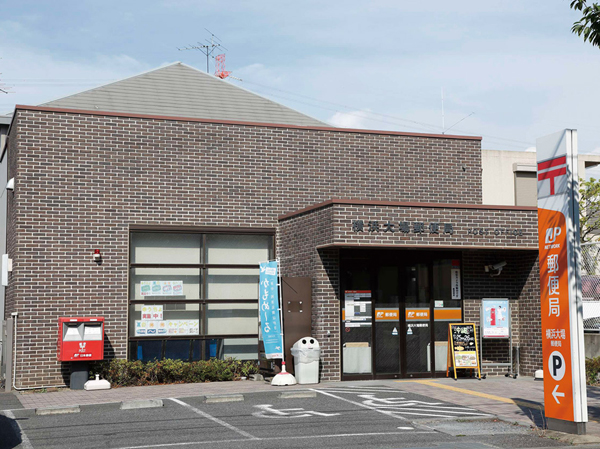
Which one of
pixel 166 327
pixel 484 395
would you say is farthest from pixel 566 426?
pixel 166 327

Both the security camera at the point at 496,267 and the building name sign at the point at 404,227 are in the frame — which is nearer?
the building name sign at the point at 404,227

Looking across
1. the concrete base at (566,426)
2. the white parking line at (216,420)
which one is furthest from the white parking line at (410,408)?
the white parking line at (216,420)

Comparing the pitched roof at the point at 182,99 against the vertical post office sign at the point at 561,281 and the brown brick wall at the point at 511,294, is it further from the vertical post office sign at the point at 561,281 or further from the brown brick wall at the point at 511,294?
the vertical post office sign at the point at 561,281

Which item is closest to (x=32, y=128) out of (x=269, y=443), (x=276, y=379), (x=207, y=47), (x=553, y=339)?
(x=276, y=379)

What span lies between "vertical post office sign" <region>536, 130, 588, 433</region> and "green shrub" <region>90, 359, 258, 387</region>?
27.3 feet

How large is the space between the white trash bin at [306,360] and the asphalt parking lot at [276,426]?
1.83 meters

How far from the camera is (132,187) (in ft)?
56.9

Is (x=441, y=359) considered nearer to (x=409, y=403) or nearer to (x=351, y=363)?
(x=351, y=363)

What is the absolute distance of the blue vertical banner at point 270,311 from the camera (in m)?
16.0

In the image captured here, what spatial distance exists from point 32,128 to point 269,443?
10.4 m

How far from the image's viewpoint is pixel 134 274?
56.9 ft

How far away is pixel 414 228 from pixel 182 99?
31.5 feet

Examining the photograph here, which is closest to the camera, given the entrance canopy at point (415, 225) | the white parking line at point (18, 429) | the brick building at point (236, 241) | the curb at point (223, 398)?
the white parking line at point (18, 429)

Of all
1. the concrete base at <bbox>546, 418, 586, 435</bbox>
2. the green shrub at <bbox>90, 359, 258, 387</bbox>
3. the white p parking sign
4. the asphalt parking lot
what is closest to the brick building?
the green shrub at <bbox>90, 359, 258, 387</bbox>
